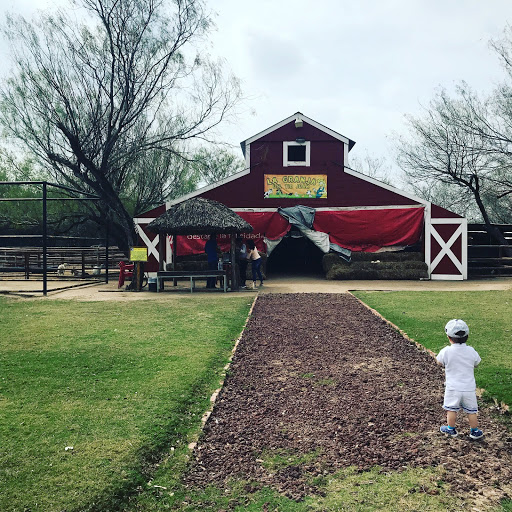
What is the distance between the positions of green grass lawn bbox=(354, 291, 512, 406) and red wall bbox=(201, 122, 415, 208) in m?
7.54

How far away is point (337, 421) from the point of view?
4727 millimetres

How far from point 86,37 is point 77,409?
1812 cm

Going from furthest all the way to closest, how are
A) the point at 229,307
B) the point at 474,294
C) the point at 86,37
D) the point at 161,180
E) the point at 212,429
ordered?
the point at 161,180 < the point at 86,37 < the point at 474,294 < the point at 229,307 < the point at 212,429

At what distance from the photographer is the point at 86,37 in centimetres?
1944

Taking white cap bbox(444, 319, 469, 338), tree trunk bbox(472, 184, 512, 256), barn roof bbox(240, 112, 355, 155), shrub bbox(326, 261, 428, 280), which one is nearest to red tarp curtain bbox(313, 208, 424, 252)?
shrub bbox(326, 261, 428, 280)

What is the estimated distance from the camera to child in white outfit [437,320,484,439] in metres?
4.31

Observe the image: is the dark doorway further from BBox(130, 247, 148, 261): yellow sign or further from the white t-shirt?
the white t-shirt

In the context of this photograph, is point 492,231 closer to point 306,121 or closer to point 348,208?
point 348,208

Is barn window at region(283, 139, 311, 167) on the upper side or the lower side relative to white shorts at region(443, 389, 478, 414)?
upper

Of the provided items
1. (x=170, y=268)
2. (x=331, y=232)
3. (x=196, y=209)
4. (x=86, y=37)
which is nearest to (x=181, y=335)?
(x=196, y=209)

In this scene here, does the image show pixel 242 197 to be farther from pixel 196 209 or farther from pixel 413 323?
pixel 413 323

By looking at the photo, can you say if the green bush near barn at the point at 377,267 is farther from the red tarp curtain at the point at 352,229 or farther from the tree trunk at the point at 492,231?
the tree trunk at the point at 492,231

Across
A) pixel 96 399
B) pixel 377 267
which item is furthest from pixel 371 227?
pixel 96 399

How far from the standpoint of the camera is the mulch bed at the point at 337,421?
12.1 ft
